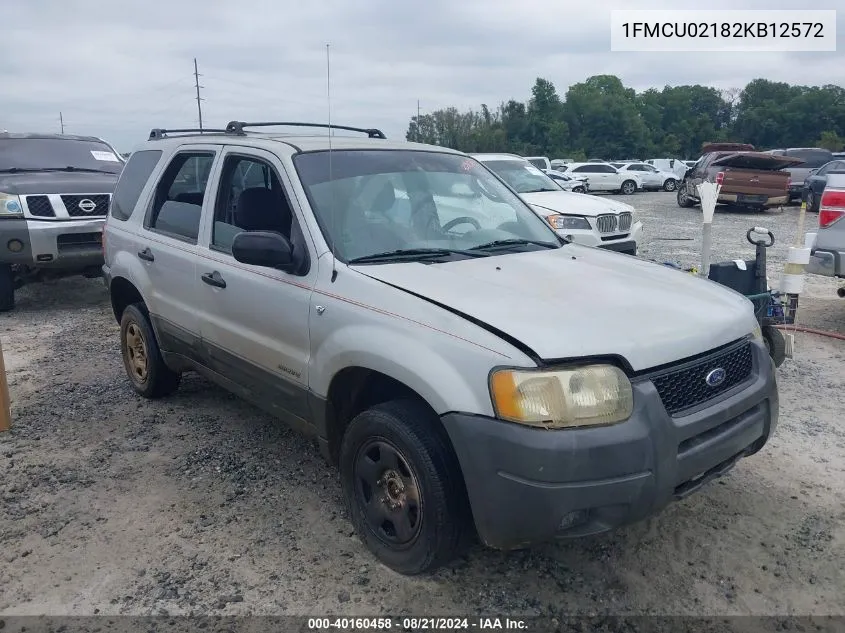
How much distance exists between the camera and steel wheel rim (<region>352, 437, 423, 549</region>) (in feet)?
9.40

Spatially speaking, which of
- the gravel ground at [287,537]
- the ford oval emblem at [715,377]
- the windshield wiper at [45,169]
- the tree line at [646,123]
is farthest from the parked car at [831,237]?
the tree line at [646,123]

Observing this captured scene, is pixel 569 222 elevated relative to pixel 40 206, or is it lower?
lower

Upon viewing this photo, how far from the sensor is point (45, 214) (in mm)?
7824

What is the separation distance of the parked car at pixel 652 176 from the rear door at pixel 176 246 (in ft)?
93.9

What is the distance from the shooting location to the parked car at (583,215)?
27.8 ft

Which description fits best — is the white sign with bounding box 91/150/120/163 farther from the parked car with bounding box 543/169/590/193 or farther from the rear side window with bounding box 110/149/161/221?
the parked car with bounding box 543/169/590/193

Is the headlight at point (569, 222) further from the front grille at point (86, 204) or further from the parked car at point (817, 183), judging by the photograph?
the parked car at point (817, 183)

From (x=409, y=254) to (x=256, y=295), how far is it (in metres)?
0.86

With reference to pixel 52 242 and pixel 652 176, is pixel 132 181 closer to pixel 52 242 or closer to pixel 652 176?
pixel 52 242

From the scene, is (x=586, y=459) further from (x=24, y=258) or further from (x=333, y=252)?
(x=24, y=258)

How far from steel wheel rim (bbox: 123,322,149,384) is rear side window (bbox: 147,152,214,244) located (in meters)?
0.89

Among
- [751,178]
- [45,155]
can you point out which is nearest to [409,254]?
[45,155]

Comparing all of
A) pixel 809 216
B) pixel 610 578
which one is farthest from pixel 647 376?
pixel 809 216

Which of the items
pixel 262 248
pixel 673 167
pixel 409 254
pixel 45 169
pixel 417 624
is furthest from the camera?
pixel 673 167
